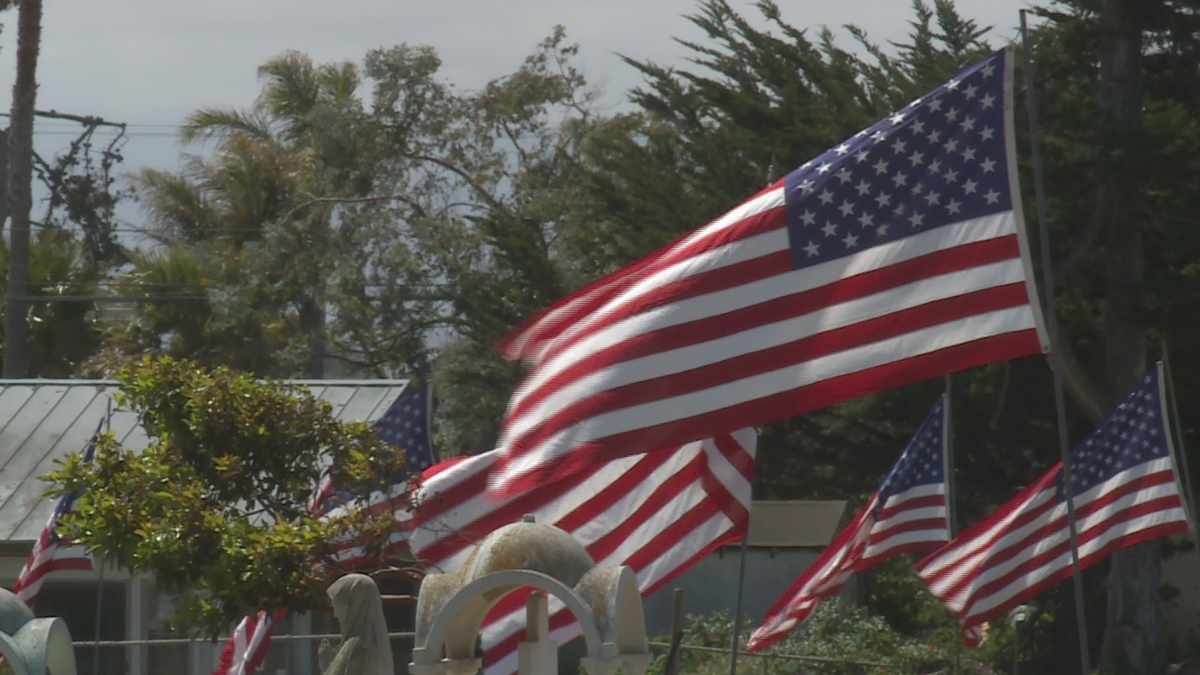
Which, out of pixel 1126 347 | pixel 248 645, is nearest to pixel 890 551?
pixel 248 645

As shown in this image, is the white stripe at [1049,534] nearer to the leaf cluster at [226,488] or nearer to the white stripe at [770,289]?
the leaf cluster at [226,488]

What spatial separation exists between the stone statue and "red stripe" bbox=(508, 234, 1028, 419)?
142 centimetres

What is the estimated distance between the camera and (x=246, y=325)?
33.1m

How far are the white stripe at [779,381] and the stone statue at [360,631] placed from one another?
1211 mm

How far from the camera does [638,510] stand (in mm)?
10727

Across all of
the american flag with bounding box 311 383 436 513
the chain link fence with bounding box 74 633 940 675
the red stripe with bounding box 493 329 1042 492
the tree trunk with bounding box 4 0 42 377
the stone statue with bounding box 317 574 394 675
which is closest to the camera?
the red stripe with bounding box 493 329 1042 492

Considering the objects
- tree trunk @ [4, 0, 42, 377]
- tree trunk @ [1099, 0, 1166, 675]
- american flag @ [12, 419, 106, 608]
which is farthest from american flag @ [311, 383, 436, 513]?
tree trunk @ [4, 0, 42, 377]

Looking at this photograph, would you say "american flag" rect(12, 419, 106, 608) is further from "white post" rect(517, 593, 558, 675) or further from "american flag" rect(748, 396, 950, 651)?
"white post" rect(517, 593, 558, 675)

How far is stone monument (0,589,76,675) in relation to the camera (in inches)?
362

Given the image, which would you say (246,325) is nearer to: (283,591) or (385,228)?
(385,228)

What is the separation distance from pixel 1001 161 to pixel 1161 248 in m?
14.5

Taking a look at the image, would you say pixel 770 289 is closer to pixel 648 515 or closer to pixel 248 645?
pixel 648 515

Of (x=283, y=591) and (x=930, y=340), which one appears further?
(x=283, y=591)

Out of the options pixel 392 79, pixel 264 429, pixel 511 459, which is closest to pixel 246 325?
pixel 392 79
